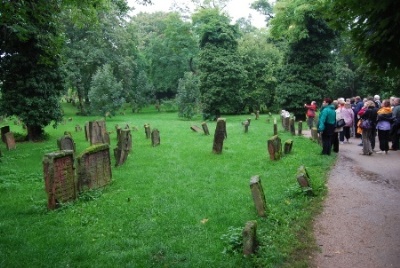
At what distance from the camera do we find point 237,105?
3766 cm

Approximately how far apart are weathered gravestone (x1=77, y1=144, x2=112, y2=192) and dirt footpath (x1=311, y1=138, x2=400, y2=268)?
18.4 ft

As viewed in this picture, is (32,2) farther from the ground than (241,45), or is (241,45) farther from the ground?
(241,45)

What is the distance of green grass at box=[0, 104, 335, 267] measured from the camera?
5.46 meters

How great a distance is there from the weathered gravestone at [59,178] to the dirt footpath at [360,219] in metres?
5.54

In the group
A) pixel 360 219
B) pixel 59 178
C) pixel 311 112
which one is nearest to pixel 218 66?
pixel 311 112

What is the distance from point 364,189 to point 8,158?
43.6 feet

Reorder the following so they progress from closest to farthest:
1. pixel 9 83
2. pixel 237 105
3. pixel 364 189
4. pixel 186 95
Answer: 1. pixel 364 189
2. pixel 9 83
3. pixel 237 105
4. pixel 186 95

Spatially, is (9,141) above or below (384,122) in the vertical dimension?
below

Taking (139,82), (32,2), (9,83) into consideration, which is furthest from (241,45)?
(32,2)

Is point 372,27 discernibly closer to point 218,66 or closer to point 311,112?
point 311,112

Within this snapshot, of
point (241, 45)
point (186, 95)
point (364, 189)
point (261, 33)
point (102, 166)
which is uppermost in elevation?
point (261, 33)

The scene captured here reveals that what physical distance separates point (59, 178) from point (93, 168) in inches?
50.4

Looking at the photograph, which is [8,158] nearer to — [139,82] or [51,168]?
[51,168]

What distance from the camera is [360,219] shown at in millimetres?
7043
